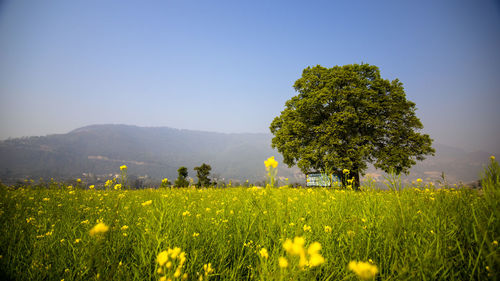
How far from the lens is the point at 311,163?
1791 cm

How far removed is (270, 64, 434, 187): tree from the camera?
1702cm

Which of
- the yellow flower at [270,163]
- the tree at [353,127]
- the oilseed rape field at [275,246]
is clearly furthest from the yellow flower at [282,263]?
the tree at [353,127]

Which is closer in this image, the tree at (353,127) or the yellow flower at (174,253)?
the yellow flower at (174,253)

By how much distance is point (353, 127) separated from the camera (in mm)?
18516

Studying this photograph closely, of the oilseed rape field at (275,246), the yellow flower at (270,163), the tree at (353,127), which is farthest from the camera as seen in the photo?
the tree at (353,127)

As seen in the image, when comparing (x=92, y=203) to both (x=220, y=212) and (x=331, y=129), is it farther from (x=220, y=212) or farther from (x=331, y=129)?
(x=331, y=129)

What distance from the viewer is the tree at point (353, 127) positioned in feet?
55.8

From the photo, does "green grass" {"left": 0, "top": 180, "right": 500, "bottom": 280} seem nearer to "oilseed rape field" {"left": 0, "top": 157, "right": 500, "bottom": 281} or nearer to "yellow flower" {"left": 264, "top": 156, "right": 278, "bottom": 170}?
"oilseed rape field" {"left": 0, "top": 157, "right": 500, "bottom": 281}

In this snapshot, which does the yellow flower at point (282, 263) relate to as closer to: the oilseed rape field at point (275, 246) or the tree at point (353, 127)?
the oilseed rape field at point (275, 246)

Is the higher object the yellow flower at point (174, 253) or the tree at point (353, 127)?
the tree at point (353, 127)

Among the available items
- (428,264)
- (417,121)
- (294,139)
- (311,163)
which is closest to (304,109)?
(294,139)

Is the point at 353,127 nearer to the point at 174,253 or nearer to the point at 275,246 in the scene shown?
the point at 275,246

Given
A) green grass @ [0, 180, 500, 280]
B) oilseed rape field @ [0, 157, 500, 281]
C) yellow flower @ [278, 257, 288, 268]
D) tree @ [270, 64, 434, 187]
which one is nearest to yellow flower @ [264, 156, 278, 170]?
oilseed rape field @ [0, 157, 500, 281]

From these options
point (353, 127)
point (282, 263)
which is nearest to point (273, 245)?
point (282, 263)
